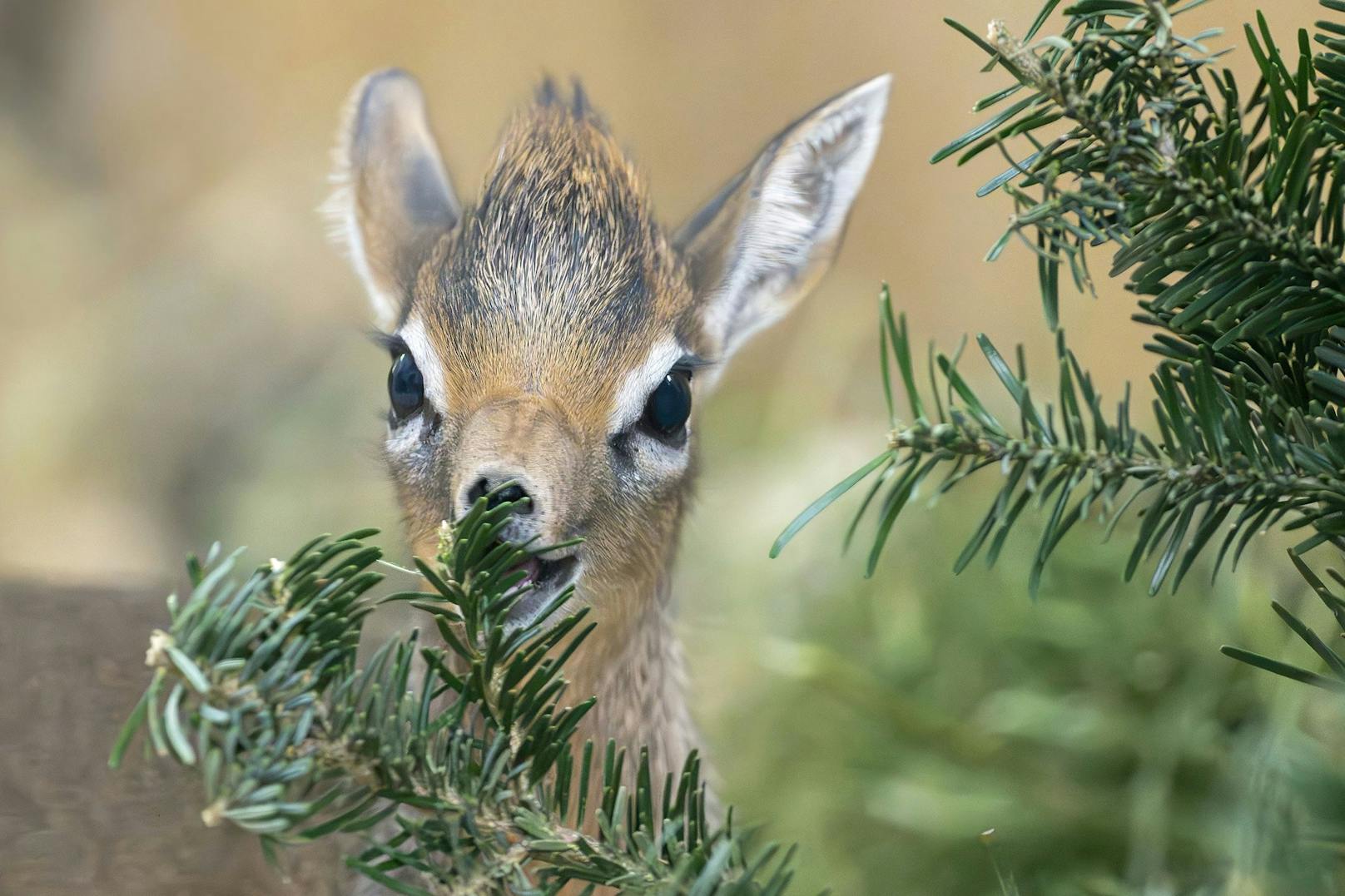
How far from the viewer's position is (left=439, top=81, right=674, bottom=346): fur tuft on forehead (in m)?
0.65

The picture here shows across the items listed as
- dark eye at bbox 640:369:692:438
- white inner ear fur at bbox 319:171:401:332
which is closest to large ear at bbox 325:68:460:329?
white inner ear fur at bbox 319:171:401:332

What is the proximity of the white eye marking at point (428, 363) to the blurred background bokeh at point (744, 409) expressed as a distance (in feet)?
0.45

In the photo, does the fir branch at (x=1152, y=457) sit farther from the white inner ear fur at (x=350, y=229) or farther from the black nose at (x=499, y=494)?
the white inner ear fur at (x=350, y=229)

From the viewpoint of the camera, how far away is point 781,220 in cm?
79

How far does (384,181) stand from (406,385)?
8.5 inches

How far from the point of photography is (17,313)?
2.06 m

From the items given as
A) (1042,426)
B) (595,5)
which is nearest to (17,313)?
(595,5)

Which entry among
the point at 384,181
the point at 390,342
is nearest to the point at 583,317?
the point at 390,342

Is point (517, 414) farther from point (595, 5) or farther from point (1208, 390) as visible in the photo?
point (595, 5)

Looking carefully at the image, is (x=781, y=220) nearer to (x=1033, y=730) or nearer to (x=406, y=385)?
(x=406, y=385)

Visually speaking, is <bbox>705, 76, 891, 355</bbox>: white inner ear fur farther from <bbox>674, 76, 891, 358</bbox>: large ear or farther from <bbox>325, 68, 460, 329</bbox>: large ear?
<bbox>325, 68, 460, 329</bbox>: large ear

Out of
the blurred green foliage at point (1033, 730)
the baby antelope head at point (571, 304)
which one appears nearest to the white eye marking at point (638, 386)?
the baby antelope head at point (571, 304)

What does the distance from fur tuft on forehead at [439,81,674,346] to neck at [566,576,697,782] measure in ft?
0.61

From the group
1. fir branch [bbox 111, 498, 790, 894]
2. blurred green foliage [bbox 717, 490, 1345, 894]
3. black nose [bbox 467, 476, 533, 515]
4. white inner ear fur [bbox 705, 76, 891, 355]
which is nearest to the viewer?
fir branch [bbox 111, 498, 790, 894]
